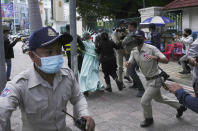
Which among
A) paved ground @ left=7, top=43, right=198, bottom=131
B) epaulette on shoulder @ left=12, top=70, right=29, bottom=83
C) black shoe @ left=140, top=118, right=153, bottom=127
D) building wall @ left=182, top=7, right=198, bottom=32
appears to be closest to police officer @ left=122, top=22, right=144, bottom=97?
paved ground @ left=7, top=43, right=198, bottom=131

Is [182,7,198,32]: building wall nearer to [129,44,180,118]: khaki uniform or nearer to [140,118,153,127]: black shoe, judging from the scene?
[129,44,180,118]: khaki uniform

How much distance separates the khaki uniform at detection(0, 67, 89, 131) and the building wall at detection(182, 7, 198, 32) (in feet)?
34.0

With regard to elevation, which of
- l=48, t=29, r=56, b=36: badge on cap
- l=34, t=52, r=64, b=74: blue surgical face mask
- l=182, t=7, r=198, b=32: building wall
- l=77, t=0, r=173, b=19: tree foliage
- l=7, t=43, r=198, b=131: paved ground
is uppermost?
l=77, t=0, r=173, b=19: tree foliage

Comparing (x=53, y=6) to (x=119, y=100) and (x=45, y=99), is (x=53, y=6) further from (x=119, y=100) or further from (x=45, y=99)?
(x=45, y=99)

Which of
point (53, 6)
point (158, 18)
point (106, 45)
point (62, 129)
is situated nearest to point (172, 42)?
point (158, 18)

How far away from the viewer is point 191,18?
11.1m

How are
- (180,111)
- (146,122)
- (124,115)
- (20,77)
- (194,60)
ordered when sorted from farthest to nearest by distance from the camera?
(124,115) < (180,111) < (146,122) < (194,60) < (20,77)

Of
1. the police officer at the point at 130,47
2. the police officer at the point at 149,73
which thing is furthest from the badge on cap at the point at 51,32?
the police officer at the point at 130,47

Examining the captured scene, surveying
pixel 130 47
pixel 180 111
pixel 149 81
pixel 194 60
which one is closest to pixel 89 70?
pixel 130 47

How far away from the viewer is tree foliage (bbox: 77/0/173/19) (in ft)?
59.5

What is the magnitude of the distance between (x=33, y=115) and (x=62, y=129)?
310mm

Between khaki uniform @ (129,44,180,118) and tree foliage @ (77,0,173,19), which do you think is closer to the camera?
khaki uniform @ (129,44,180,118)

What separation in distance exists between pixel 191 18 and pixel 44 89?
10.8 m

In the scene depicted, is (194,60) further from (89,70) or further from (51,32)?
(89,70)
